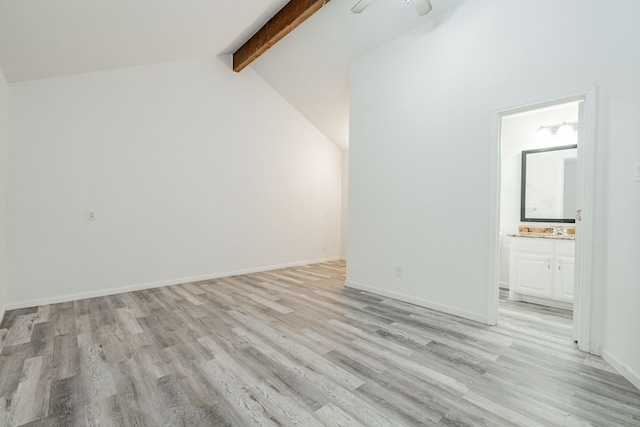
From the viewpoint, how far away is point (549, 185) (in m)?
3.99

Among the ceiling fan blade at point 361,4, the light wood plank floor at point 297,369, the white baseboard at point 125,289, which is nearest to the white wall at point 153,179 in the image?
the white baseboard at point 125,289

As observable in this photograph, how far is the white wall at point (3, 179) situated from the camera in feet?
10.2

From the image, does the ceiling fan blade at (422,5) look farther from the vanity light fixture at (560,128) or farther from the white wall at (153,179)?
the white wall at (153,179)

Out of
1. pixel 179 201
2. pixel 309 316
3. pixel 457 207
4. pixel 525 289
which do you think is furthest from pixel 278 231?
pixel 525 289

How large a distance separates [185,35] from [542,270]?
5045mm

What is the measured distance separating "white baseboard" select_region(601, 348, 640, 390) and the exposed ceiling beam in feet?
13.1

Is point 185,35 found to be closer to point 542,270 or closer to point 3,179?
point 3,179

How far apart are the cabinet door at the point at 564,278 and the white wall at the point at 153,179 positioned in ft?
13.2

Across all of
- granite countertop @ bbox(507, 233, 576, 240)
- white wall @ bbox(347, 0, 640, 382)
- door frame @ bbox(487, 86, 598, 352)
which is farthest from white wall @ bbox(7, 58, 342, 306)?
door frame @ bbox(487, 86, 598, 352)

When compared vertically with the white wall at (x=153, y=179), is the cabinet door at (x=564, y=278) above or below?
below

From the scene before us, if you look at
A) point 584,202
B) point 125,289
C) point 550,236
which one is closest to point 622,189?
point 584,202

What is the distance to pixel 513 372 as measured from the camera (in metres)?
2.12

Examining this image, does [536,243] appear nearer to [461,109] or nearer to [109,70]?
[461,109]

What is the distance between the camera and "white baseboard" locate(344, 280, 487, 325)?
307 centimetres
